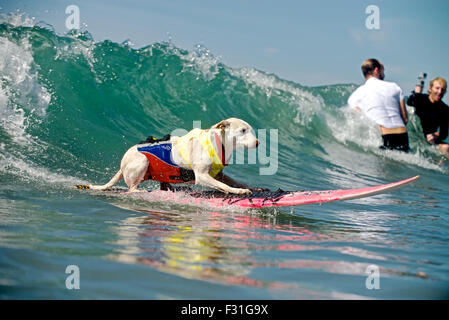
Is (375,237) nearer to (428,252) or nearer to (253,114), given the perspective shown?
(428,252)

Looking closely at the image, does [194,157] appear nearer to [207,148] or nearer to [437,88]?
[207,148]

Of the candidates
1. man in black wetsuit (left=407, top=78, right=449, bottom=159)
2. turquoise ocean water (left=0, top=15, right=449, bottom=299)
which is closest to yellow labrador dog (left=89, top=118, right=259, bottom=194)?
turquoise ocean water (left=0, top=15, right=449, bottom=299)

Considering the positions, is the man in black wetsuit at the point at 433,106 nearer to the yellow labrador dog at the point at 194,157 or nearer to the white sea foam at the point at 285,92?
the white sea foam at the point at 285,92

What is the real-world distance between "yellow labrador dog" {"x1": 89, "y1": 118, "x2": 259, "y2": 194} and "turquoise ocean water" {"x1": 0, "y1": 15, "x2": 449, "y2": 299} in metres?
0.37

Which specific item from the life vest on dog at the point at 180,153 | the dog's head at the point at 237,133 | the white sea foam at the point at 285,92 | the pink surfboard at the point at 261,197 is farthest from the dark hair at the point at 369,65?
the life vest on dog at the point at 180,153

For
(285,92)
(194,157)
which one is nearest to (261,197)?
(194,157)

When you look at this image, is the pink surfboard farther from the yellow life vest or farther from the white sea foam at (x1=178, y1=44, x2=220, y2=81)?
the white sea foam at (x1=178, y1=44, x2=220, y2=81)

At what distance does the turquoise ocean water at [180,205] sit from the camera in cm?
323

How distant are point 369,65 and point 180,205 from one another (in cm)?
663

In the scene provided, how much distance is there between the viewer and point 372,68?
432 inches

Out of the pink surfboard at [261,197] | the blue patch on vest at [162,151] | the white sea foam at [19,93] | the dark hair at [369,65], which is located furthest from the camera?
the dark hair at [369,65]

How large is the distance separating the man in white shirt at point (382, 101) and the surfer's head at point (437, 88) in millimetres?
1151

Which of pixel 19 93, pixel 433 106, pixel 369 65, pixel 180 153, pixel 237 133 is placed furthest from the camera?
pixel 433 106
